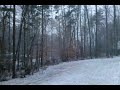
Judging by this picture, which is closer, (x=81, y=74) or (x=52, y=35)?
(x=81, y=74)

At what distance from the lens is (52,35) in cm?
711

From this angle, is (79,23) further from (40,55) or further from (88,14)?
(40,55)

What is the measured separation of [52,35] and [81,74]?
4.70 ft

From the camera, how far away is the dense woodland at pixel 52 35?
664cm

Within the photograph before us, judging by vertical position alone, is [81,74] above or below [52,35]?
below

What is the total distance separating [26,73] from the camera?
683 centimetres

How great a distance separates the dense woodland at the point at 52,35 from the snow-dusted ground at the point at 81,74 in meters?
0.30

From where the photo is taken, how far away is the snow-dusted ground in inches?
235

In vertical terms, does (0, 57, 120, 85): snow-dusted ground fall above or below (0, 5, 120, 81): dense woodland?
below

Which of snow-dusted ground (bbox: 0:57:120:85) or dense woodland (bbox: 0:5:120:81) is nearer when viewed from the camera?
snow-dusted ground (bbox: 0:57:120:85)

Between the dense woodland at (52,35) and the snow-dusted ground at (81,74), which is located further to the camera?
the dense woodland at (52,35)

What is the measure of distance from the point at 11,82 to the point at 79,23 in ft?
7.34

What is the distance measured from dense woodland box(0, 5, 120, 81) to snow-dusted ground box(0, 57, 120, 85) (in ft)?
0.98
